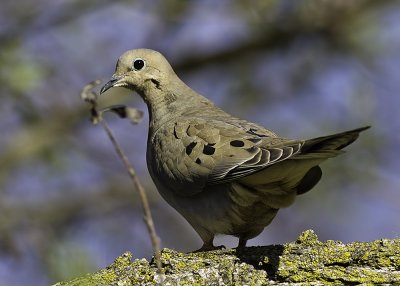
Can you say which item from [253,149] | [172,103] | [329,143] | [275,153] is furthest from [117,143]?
[172,103]

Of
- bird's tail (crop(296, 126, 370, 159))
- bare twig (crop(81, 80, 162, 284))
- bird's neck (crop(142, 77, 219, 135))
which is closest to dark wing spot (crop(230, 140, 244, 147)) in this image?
bird's tail (crop(296, 126, 370, 159))

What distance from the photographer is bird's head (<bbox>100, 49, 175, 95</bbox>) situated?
7.46 meters

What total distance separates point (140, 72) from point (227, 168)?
1.96 metres

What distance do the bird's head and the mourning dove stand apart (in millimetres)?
505

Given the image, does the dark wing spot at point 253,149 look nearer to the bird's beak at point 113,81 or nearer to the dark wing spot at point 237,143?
the dark wing spot at point 237,143

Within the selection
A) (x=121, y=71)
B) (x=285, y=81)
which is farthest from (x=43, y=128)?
(x=285, y=81)

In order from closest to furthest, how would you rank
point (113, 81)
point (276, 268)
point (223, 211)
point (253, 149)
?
1. point (276, 268)
2. point (253, 149)
3. point (223, 211)
4. point (113, 81)

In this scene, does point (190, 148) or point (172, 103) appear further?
point (172, 103)

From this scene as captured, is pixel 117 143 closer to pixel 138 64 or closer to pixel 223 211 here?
pixel 223 211

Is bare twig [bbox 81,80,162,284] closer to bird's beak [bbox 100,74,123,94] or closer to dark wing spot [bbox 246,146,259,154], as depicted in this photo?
dark wing spot [bbox 246,146,259,154]

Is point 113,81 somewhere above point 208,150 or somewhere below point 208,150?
above

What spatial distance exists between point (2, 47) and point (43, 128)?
97cm

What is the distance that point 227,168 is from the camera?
18.8 feet

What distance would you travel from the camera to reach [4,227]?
29.3 feet
